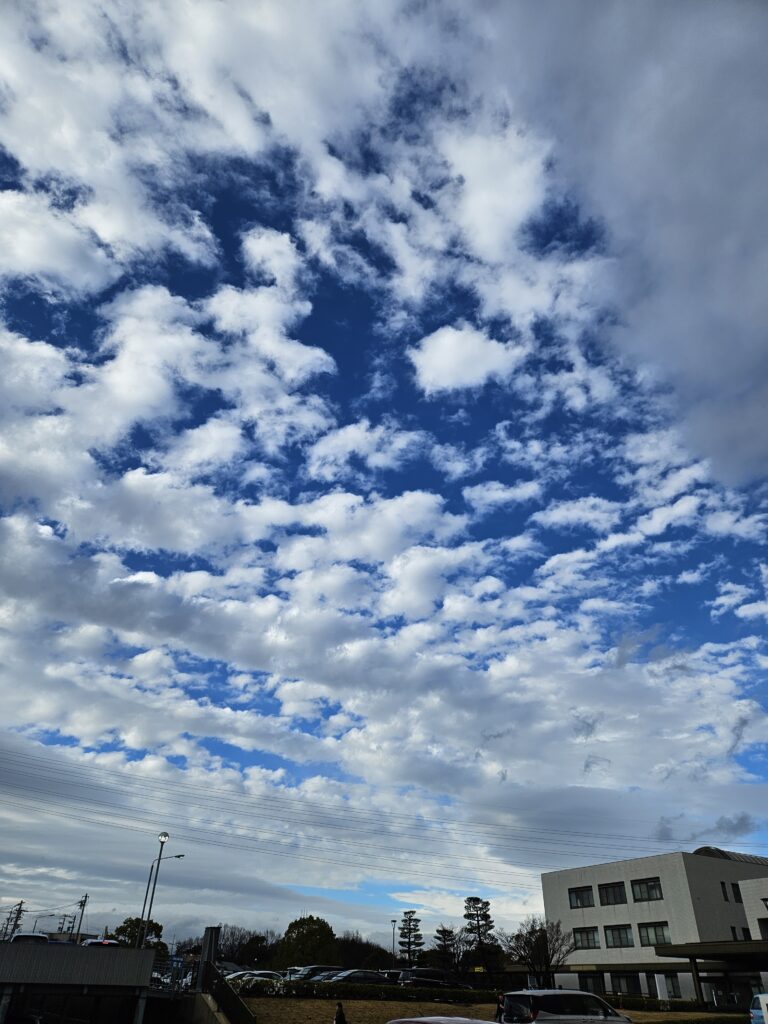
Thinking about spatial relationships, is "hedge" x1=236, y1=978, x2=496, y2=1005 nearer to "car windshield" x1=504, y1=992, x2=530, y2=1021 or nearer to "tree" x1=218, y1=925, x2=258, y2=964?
"car windshield" x1=504, y1=992, x2=530, y2=1021

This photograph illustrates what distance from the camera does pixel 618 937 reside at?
220 ft

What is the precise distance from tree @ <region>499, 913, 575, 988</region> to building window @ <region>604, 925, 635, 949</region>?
3515 mm

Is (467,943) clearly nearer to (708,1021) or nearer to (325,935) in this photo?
(325,935)

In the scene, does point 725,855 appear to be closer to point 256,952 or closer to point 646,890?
point 646,890

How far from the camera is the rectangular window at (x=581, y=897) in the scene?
71.4 m

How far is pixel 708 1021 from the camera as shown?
36.0 meters

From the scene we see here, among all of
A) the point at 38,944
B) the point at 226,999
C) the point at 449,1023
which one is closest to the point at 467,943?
the point at 226,999

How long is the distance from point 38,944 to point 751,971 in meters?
51.3

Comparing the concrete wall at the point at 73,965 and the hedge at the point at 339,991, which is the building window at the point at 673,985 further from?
the concrete wall at the point at 73,965

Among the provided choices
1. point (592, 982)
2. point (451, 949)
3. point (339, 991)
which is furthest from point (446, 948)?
point (339, 991)

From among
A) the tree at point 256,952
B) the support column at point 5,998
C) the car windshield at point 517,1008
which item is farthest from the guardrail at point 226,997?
the tree at point 256,952

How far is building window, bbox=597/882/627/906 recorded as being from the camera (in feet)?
224

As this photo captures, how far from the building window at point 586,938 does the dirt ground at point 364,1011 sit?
30438 millimetres

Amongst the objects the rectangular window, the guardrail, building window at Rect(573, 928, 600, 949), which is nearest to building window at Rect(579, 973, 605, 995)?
building window at Rect(573, 928, 600, 949)
